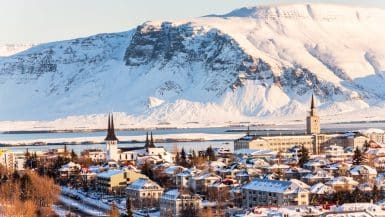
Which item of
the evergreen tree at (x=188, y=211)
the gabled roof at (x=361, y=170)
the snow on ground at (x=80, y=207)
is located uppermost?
the gabled roof at (x=361, y=170)

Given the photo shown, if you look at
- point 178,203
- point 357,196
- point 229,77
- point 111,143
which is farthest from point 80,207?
point 229,77

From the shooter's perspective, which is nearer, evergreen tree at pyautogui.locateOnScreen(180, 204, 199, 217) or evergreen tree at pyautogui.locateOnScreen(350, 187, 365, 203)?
evergreen tree at pyautogui.locateOnScreen(180, 204, 199, 217)

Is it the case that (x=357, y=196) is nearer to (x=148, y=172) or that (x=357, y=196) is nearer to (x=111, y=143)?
(x=148, y=172)

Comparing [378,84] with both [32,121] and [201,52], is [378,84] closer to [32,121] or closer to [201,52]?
[201,52]

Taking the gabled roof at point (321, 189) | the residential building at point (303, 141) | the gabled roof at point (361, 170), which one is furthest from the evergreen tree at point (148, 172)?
the residential building at point (303, 141)

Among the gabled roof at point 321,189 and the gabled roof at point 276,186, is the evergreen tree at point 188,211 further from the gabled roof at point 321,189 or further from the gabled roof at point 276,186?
the gabled roof at point 321,189

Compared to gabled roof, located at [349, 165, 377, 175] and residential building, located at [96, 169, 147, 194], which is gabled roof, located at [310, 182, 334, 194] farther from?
residential building, located at [96, 169, 147, 194]

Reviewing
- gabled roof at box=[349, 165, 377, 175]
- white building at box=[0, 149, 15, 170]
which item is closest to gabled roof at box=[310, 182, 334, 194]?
gabled roof at box=[349, 165, 377, 175]
